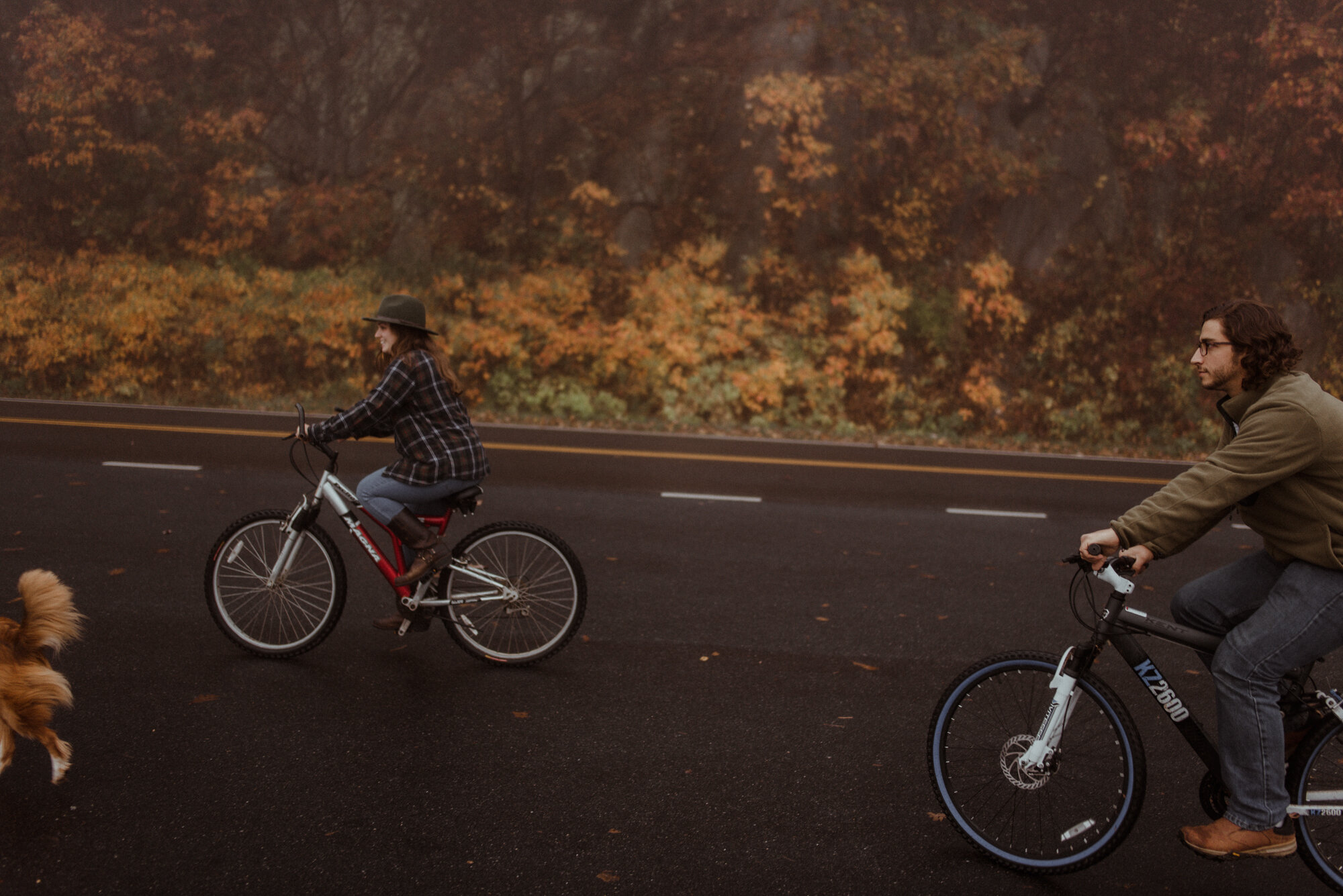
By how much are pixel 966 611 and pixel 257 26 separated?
2084 cm

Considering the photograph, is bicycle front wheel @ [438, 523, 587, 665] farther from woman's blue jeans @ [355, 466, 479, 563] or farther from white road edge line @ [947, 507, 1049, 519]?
white road edge line @ [947, 507, 1049, 519]

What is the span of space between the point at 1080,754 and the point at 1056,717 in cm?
39

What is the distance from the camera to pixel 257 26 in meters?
21.2

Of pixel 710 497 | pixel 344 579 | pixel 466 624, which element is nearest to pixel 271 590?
pixel 344 579

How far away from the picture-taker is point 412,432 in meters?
5.04

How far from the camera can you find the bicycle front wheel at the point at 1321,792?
10.5ft

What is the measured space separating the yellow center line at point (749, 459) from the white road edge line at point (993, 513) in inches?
97.5

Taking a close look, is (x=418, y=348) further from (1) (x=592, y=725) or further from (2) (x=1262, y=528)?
(2) (x=1262, y=528)

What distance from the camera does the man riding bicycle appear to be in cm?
305

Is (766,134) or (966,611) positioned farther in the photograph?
(766,134)

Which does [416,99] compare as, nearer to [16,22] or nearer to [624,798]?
[16,22]

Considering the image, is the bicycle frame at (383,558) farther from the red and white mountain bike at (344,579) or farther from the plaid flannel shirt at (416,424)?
the plaid flannel shirt at (416,424)

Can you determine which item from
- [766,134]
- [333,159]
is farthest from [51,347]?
[766,134]

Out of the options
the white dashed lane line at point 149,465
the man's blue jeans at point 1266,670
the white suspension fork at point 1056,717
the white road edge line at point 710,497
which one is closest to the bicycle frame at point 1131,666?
the white suspension fork at point 1056,717
